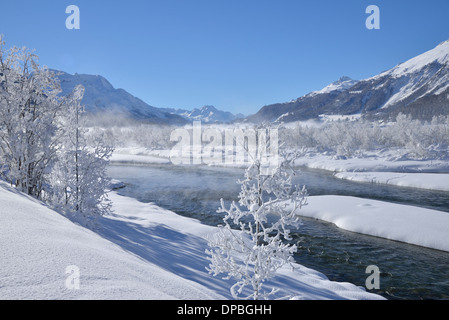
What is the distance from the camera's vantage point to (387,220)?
60.7 ft

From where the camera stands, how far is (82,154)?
1177 centimetres

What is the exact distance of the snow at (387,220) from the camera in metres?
16.0

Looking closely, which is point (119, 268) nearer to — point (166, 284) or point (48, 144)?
point (166, 284)

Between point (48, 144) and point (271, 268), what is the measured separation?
12.7 m

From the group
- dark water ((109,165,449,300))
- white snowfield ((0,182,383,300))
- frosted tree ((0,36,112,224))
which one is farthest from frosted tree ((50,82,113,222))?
dark water ((109,165,449,300))

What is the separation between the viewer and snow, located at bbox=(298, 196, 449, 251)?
16.0 meters

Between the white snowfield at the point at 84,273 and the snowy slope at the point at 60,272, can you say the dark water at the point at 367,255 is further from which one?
the snowy slope at the point at 60,272

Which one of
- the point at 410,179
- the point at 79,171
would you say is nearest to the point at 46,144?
the point at 79,171

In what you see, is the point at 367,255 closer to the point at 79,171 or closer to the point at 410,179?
the point at 79,171

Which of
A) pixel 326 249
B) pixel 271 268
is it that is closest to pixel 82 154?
pixel 271 268

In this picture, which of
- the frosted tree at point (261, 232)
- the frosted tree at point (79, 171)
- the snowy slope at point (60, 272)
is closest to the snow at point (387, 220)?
the frosted tree at point (261, 232)

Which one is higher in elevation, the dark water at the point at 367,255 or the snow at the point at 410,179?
the snow at the point at 410,179

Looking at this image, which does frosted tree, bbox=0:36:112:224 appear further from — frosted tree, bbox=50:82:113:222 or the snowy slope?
the snowy slope
